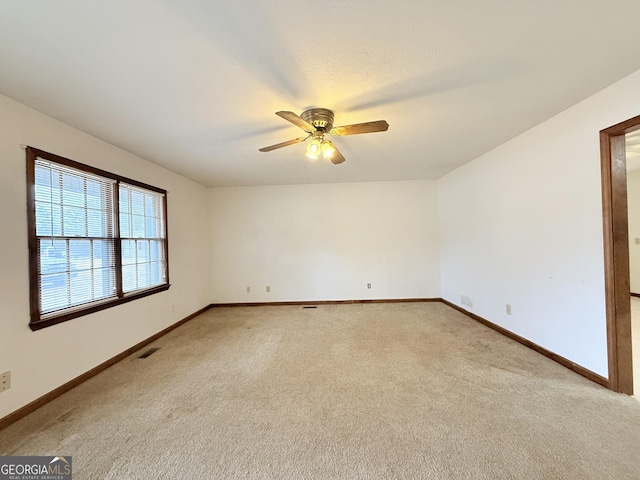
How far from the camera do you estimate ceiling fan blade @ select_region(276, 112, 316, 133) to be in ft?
5.64

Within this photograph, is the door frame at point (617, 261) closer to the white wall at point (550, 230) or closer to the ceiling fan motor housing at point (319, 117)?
the white wall at point (550, 230)

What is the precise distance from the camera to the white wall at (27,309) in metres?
1.82

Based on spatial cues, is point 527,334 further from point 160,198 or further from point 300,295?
point 160,198

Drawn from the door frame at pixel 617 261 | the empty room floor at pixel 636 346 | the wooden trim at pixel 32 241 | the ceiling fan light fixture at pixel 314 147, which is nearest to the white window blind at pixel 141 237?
the wooden trim at pixel 32 241

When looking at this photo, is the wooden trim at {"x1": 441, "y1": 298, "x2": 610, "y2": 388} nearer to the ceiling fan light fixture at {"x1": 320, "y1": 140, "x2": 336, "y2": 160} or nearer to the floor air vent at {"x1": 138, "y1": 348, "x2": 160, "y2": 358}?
the ceiling fan light fixture at {"x1": 320, "y1": 140, "x2": 336, "y2": 160}

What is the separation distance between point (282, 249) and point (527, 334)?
3.85 meters

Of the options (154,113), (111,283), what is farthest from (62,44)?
(111,283)

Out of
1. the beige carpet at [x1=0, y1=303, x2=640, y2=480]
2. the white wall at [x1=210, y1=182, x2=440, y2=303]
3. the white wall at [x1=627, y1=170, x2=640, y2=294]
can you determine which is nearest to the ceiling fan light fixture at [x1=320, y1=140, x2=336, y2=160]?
the beige carpet at [x1=0, y1=303, x2=640, y2=480]

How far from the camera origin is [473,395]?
1.96 meters

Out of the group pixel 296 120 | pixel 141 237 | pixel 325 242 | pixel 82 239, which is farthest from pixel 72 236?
pixel 325 242

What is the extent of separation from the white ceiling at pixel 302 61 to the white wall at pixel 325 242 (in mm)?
2320

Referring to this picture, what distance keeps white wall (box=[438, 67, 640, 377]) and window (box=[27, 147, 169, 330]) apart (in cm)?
457

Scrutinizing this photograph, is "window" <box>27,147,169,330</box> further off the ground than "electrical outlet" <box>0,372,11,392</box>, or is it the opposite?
"window" <box>27,147,169,330</box>

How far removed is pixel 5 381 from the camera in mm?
1776
